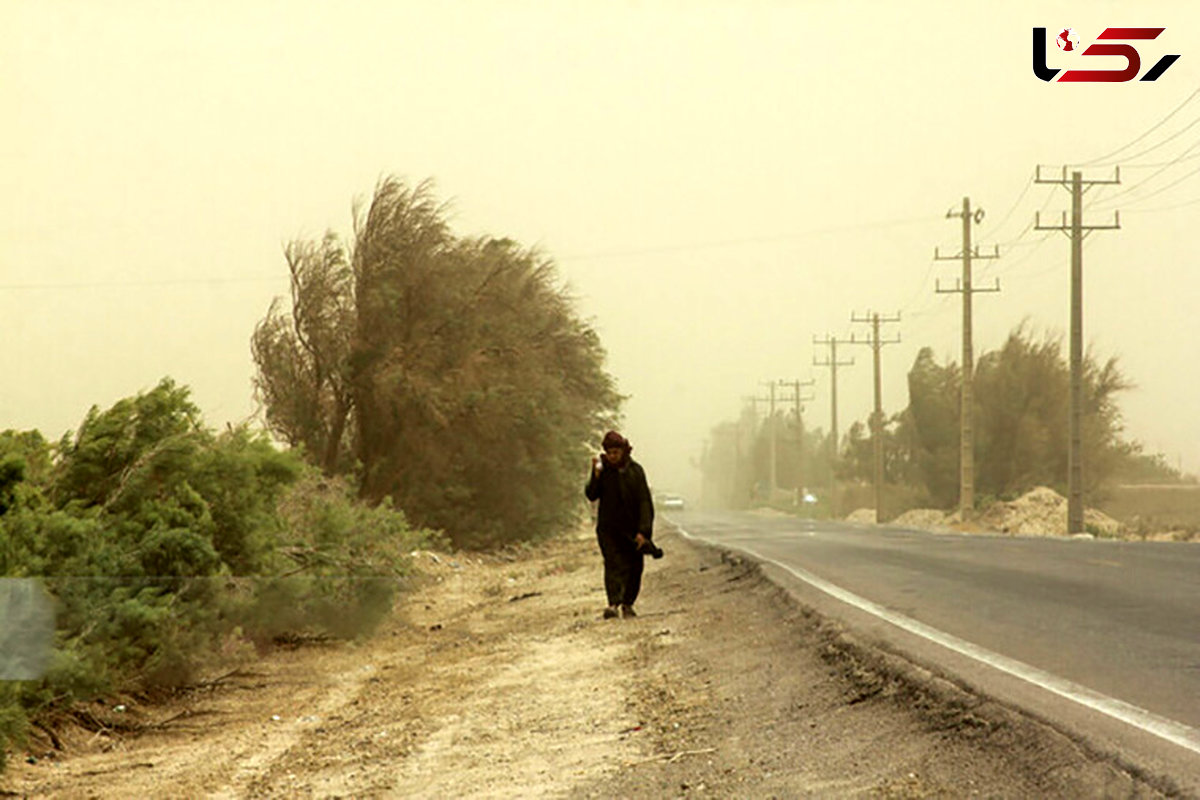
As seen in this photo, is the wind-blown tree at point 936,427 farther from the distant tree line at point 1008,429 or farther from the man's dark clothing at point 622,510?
the man's dark clothing at point 622,510

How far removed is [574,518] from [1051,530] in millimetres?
21554

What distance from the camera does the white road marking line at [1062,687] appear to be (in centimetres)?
741

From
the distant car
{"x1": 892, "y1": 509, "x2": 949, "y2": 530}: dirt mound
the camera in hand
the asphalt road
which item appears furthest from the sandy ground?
the distant car

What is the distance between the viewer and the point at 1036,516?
62.9 meters

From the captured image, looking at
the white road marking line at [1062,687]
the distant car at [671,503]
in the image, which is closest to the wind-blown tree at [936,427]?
the distant car at [671,503]

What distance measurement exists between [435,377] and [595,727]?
25.8m

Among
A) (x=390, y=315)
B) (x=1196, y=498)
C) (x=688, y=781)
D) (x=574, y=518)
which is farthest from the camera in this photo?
(x=1196, y=498)

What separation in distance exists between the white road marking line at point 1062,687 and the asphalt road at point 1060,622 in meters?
0.01

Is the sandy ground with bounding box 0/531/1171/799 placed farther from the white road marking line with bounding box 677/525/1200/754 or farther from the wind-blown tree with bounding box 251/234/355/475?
the wind-blown tree with bounding box 251/234/355/475

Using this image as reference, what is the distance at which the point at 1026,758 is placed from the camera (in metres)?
6.78

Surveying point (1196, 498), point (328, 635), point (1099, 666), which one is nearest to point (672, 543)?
point (328, 635)

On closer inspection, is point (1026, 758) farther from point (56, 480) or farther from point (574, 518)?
point (574, 518)

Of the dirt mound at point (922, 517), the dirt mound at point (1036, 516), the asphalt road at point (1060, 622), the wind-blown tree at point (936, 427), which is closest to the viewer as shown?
the asphalt road at point (1060, 622)

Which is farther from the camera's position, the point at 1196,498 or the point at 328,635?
the point at 1196,498
